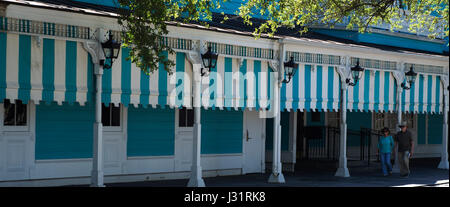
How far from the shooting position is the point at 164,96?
13.7 meters

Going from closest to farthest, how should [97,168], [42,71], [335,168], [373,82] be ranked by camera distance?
[42,71] → [97,168] → [373,82] → [335,168]

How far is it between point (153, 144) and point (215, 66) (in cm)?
276

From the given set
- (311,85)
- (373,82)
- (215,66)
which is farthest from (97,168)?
(373,82)

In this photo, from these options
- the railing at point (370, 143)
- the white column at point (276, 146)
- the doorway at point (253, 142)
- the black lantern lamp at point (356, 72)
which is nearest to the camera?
the white column at point (276, 146)

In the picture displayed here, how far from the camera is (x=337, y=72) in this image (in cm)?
1747

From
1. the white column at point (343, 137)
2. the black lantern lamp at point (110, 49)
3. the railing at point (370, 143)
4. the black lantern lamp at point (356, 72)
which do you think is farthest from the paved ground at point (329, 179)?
the black lantern lamp at point (110, 49)

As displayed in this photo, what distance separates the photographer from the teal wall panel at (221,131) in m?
17.0

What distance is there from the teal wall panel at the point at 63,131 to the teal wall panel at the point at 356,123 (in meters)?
11.1

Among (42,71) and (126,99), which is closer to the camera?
(42,71)

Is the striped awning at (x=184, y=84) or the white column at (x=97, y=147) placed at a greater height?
the striped awning at (x=184, y=84)

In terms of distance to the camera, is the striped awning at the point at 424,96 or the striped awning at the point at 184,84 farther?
the striped awning at the point at 424,96

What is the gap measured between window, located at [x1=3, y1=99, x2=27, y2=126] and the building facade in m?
0.02

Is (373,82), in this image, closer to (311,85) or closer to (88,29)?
(311,85)

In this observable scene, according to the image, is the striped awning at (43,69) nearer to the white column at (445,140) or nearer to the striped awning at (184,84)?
the striped awning at (184,84)
